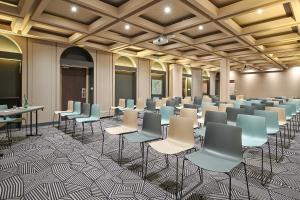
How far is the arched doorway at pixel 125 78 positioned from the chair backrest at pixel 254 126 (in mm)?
6775

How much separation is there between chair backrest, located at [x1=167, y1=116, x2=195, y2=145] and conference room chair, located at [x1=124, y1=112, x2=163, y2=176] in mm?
251

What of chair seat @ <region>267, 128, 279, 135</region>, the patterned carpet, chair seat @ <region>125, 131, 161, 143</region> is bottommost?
the patterned carpet

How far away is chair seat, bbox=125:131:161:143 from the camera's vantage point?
10.4 feet

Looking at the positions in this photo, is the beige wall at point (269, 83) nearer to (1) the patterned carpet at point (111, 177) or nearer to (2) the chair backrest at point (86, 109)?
(1) the patterned carpet at point (111, 177)

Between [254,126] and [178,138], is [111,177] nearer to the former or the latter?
[178,138]

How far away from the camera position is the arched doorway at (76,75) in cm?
764

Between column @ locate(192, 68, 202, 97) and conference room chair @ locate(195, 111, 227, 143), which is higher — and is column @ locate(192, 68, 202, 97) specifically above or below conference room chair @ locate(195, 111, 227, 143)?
above

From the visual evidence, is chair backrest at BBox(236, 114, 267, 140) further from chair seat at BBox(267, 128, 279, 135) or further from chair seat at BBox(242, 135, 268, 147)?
chair seat at BBox(267, 128, 279, 135)

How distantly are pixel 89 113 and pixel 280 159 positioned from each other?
481 cm

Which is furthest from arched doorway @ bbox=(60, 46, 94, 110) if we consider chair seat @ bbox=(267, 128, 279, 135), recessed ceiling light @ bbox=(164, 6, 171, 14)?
chair seat @ bbox=(267, 128, 279, 135)

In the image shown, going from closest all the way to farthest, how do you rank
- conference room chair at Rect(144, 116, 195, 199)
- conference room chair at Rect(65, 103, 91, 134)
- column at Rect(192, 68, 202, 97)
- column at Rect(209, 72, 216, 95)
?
conference room chair at Rect(144, 116, 195, 199), conference room chair at Rect(65, 103, 91, 134), column at Rect(192, 68, 202, 97), column at Rect(209, 72, 216, 95)

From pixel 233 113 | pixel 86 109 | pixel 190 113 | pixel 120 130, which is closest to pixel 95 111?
pixel 86 109

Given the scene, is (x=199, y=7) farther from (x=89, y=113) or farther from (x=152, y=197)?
(x=89, y=113)

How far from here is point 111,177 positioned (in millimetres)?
2943
